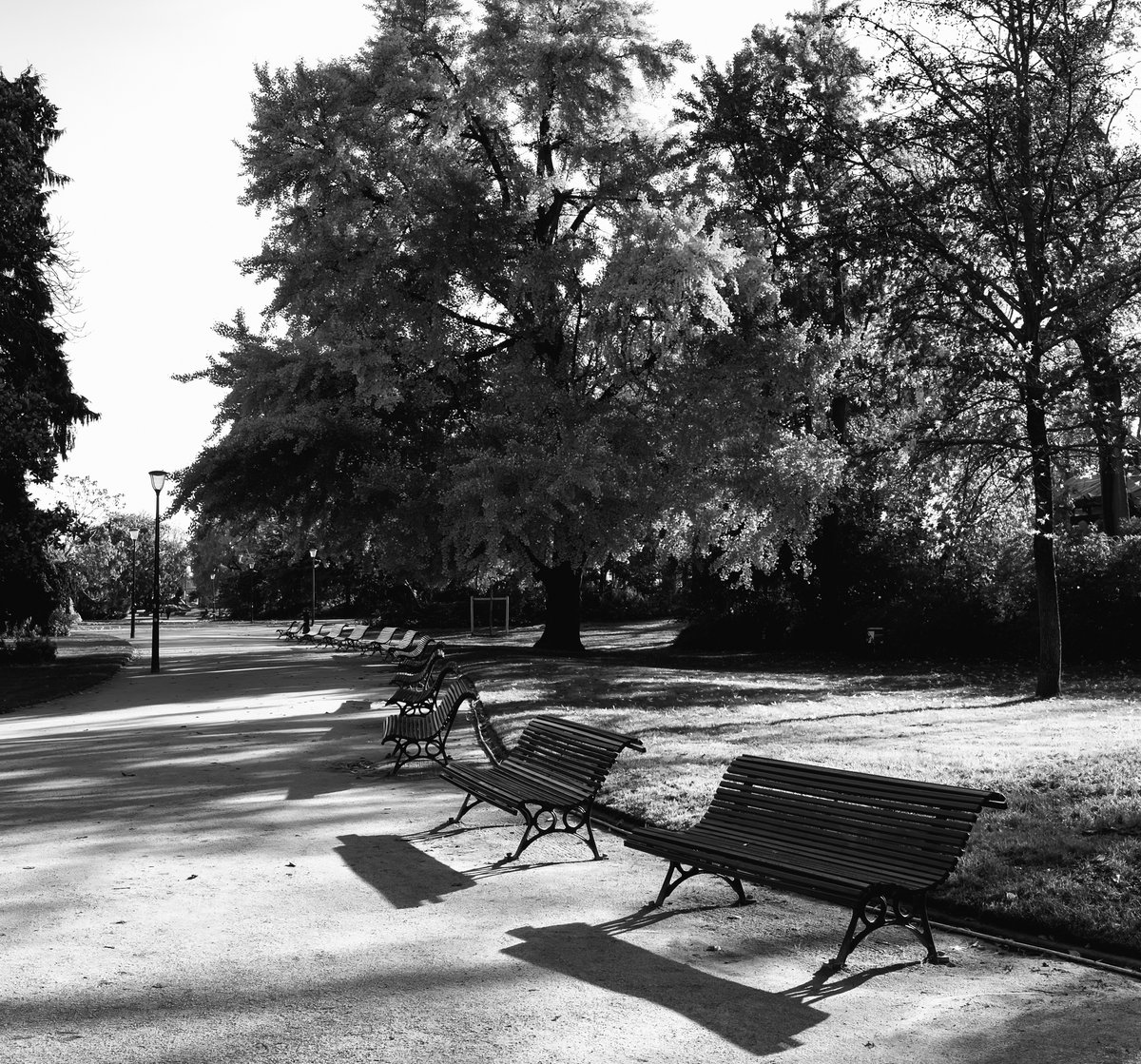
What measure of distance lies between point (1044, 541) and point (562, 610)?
13681mm

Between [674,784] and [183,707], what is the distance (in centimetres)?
1072

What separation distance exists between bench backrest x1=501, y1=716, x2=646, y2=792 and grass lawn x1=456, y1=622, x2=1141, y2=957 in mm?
964

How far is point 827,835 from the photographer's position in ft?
20.2

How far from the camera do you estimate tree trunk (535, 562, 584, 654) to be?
28.9 m

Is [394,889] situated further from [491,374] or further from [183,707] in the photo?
[491,374]

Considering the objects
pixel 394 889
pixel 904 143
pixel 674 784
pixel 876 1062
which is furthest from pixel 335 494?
pixel 876 1062

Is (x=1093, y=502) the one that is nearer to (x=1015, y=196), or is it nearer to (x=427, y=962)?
(x=1015, y=196)

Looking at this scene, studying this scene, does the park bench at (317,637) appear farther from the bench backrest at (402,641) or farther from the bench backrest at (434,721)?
the bench backrest at (434,721)

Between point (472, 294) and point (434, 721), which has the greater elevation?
point (472, 294)

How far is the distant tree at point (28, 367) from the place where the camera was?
26672mm

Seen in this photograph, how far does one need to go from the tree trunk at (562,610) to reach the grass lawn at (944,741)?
248cm

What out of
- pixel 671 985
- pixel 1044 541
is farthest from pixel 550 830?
pixel 1044 541

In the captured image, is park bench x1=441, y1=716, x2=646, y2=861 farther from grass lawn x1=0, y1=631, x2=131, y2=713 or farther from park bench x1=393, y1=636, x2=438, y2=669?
park bench x1=393, y1=636, x2=438, y2=669

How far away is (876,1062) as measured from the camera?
14.2 ft
